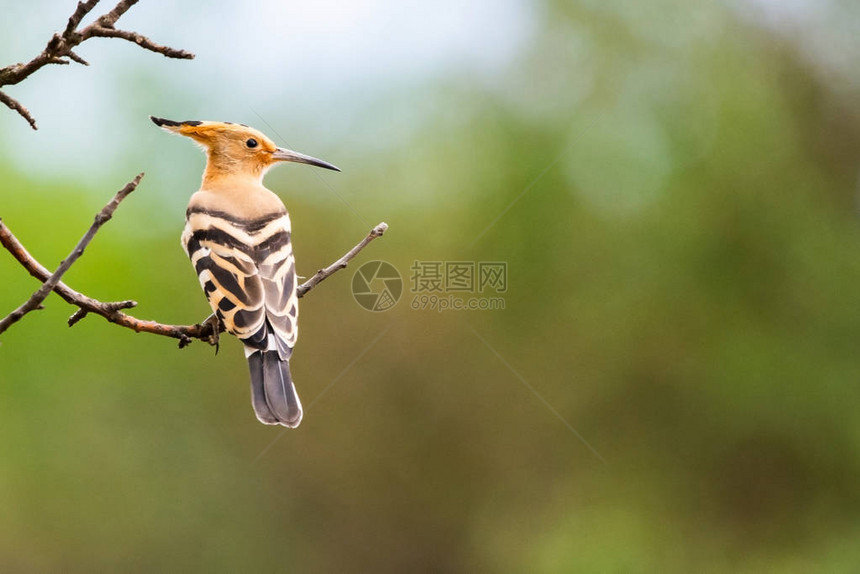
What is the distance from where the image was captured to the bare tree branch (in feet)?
5.45

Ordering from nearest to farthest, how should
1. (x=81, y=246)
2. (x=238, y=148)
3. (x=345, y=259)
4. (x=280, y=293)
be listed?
(x=81, y=246), (x=345, y=259), (x=280, y=293), (x=238, y=148)

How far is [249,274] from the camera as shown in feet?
8.86

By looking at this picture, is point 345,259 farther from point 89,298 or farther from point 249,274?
point 89,298

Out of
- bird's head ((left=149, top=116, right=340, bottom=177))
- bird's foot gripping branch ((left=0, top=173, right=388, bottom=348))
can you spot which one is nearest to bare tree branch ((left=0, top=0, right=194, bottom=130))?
bird's foot gripping branch ((left=0, top=173, right=388, bottom=348))

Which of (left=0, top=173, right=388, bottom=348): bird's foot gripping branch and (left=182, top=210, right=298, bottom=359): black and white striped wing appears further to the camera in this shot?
(left=182, top=210, right=298, bottom=359): black and white striped wing

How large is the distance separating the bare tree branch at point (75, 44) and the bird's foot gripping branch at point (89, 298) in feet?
0.88

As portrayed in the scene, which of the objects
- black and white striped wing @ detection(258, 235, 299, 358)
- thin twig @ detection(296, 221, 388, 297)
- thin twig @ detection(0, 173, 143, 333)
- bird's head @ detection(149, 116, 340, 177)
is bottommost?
bird's head @ detection(149, 116, 340, 177)

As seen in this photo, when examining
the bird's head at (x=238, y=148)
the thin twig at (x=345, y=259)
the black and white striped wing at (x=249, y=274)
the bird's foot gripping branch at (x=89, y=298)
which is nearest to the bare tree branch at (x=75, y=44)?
the bird's foot gripping branch at (x=89, y=298)

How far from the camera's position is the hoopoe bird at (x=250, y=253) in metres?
2.50

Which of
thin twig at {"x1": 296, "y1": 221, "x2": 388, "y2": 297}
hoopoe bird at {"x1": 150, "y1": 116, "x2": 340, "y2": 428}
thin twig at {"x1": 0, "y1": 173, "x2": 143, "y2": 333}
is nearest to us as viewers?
thin twig at {"x1": 0, "y1": 173, "x2": 143, "y2": 333}

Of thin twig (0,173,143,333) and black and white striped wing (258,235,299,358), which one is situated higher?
thin twig (0,173,143,333)

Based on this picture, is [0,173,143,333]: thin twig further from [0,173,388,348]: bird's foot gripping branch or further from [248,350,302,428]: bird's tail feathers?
[248,350,302,428]: bird's tail feathers

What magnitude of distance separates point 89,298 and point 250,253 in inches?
36.9

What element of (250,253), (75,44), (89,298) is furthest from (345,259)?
(75,44)
